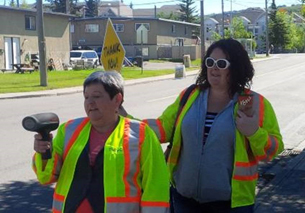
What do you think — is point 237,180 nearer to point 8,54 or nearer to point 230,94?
point 230,94

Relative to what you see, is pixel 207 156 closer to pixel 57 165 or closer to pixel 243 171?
pixel 243 171

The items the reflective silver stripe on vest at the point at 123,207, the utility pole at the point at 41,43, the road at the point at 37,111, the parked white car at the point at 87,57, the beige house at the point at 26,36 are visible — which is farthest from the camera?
the parked white car at the point at 87,57

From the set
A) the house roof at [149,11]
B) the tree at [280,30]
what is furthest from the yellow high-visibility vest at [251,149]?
the house roof at [149,11]

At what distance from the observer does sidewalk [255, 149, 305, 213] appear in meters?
6.12

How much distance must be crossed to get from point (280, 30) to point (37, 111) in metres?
87.2

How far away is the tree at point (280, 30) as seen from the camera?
97938mm

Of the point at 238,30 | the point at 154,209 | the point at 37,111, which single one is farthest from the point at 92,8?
the point at 154,209

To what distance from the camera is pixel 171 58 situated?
67.9 meters

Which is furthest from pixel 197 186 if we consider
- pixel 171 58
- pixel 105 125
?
pixel 171 58

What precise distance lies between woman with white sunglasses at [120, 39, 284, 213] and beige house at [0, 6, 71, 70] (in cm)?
3863

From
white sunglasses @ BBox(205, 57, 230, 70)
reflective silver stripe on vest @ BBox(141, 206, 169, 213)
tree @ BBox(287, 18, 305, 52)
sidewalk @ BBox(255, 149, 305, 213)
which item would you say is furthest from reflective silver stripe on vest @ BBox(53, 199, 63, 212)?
tree @ BBox(287, 18, 305, 52)

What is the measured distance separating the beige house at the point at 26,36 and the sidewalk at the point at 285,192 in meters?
35.2

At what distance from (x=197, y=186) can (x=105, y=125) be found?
33.3 inches

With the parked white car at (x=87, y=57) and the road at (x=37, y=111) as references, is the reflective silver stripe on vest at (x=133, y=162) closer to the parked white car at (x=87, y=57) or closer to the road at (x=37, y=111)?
the road at (x=37, y=111)
